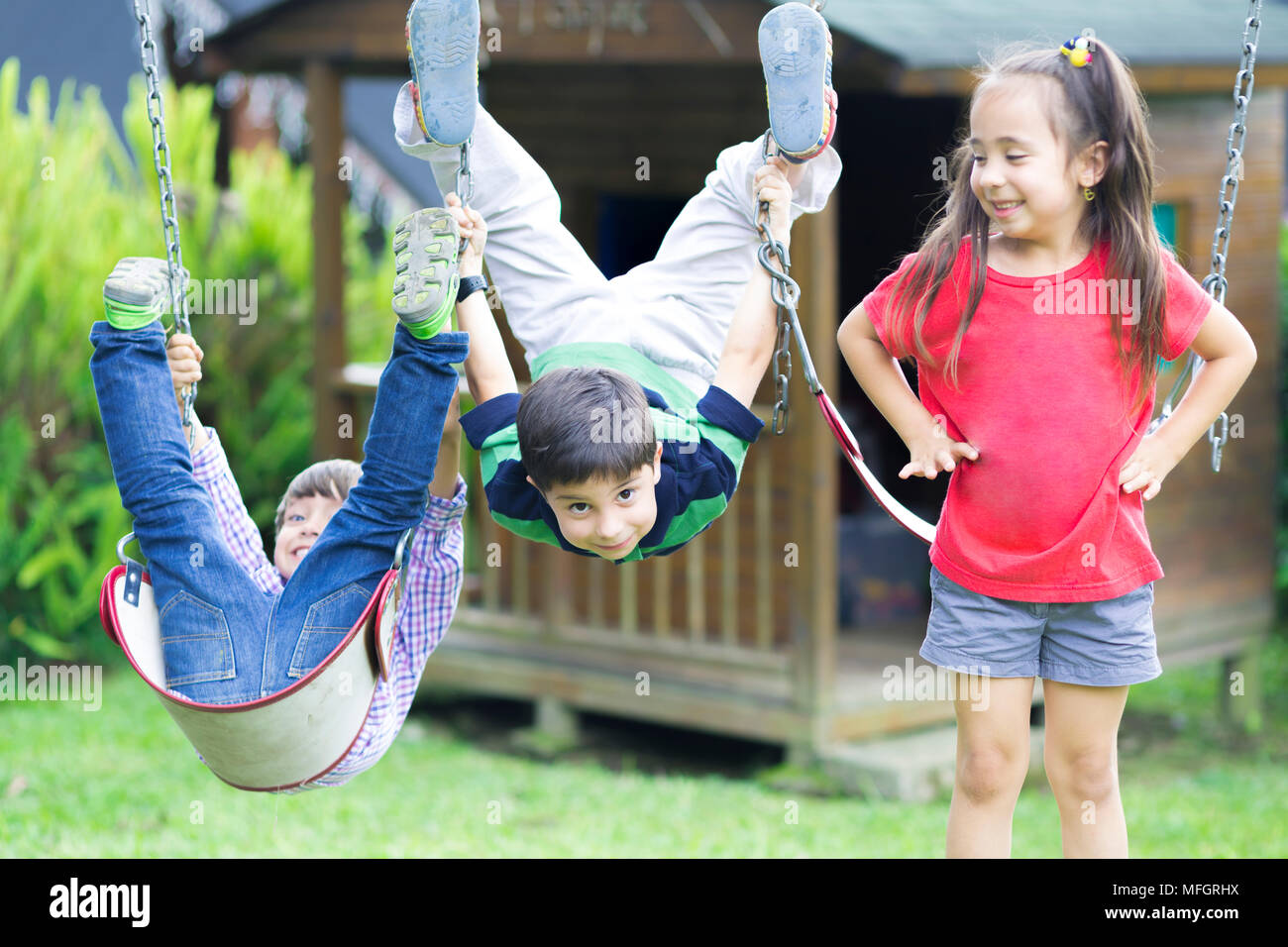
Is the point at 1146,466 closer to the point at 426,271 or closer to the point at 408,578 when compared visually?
the point at 426,271

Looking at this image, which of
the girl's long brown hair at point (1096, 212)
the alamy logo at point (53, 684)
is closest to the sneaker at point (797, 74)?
the girl's long brown hair at point (1096, 212)

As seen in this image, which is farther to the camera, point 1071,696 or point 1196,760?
point 1196,760

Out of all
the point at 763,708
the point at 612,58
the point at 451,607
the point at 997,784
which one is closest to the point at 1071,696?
the point at 997,784

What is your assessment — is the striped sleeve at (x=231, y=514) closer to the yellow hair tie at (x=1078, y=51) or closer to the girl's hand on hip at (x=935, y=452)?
the girl's hand on hip at (x=935, y=452)

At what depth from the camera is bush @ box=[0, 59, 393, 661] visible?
768 cm

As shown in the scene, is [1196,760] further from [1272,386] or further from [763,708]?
[763,708]

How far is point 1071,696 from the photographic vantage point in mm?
2801

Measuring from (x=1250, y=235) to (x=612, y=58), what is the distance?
3.27m

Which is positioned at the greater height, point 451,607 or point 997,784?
point 451,607

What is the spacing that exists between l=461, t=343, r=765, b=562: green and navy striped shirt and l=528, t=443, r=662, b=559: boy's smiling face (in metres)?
0.05

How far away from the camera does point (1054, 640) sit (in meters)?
2.80

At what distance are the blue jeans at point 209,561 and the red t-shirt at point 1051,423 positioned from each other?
1001mm

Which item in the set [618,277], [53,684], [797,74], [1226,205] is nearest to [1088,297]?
[1226,205]
